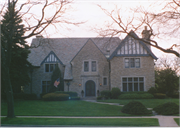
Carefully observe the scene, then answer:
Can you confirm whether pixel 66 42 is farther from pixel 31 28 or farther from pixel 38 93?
pixel 31 28

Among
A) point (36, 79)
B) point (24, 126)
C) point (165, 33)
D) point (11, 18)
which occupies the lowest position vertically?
point (24, 126)

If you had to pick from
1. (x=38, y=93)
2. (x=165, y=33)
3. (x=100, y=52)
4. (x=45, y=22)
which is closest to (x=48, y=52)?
(x=38, y=93)

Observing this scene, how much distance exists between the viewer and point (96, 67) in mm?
→ 31516

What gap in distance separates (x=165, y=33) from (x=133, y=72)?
15461 mm

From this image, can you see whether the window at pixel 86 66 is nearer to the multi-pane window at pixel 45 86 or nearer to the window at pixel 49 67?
the window at pixel 49 67

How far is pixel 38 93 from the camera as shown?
109 ft

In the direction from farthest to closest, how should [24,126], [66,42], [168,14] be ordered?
1. [66,42]
2. [168,14]
3. [24,126]

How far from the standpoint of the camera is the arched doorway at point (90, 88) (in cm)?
3116

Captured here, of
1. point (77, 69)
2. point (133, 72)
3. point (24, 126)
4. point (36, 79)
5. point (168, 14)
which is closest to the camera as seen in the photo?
point (24, 126)

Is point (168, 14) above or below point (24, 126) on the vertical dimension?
above

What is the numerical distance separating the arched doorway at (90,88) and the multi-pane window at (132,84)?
4421 millimetres

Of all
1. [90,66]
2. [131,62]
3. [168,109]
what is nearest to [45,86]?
[90,66]

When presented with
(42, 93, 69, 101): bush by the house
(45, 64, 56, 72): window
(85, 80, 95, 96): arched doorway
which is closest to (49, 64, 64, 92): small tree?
(45, 64, 56, 72): window

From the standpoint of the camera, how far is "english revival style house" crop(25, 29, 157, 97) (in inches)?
1154
